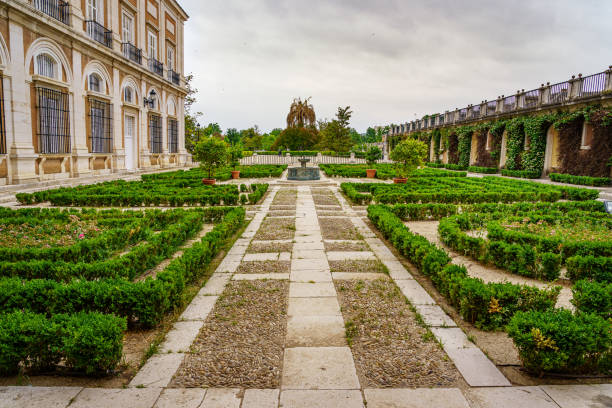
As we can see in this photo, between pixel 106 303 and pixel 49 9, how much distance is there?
630 inches

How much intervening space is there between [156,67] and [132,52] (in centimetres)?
376

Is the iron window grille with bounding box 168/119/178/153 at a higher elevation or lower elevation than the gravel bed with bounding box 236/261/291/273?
higher

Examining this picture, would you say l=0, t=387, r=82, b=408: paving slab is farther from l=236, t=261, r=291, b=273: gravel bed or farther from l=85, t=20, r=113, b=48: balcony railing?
l=85, t=20, r=113, b=48: balcony railing

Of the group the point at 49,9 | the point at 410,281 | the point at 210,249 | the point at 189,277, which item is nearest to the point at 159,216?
the point at 210,249

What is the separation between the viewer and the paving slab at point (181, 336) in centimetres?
346

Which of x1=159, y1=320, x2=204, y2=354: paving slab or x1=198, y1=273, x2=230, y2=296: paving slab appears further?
x1=198, y1=273, x2=230, y2=296: paving slab

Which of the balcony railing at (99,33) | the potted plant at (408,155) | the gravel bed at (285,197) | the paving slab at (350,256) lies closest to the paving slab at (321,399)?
the paving slab at (350,256)

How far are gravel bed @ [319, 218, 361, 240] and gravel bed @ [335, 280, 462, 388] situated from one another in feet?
9.75

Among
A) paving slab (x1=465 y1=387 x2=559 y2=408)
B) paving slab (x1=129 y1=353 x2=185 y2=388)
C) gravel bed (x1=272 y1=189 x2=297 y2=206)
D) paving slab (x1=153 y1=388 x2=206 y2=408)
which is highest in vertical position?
gravel bed (x1=272 y1=189 x2=297 y2=206)

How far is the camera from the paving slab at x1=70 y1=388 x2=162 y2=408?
2.67 meters

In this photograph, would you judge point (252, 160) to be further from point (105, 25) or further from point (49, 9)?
point (49, 9)

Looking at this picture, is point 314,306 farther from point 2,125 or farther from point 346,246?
point 2,125

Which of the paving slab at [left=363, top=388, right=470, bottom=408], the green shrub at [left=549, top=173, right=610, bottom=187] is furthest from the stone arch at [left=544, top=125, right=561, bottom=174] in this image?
the paving slab at [left=363, top=388, right=470, bottom=408]

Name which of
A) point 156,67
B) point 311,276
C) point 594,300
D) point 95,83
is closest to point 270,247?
point 311,276
